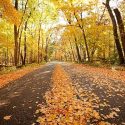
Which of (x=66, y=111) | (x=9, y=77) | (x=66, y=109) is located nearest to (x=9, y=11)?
(x=9, y=77)

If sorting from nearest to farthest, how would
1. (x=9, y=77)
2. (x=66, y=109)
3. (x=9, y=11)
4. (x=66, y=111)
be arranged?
(x=66, y=111)
(x=66, y=109)
(x=9, y=77)
(x=9, y=11)

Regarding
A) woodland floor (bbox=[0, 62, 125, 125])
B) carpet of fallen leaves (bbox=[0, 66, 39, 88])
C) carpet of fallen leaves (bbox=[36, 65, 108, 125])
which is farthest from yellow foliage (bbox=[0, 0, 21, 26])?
carpet of fallen leaves (bbox=[36, 65, 108, 125])

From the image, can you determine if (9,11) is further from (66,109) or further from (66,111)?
(66,111)

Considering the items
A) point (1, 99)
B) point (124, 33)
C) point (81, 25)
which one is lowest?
point (1, 99)

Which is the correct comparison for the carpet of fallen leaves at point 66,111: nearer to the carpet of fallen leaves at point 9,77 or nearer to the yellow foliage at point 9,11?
the carpet of fallen leaves at point 9,77

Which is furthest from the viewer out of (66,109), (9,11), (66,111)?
(9,11)

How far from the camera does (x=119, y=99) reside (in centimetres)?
778

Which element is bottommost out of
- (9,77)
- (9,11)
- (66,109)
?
(9,77)

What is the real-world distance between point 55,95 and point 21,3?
84.5ft

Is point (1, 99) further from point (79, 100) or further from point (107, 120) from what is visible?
point (107, 120)

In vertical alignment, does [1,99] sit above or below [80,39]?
below

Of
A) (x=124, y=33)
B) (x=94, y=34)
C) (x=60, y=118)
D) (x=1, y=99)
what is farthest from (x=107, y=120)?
(x=94, y=34)

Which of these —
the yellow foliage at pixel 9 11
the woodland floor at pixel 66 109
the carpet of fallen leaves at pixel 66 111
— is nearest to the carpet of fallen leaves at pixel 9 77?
the yellow foliage at pixel 9 11

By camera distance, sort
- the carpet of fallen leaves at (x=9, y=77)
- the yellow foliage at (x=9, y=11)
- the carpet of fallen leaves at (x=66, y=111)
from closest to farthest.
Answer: the carpet of fallen leaves at (x=66, y=111) < the carpet of fallen leaves at (x=9, y=77) < the yellow foliage at (x=9, y=11)
